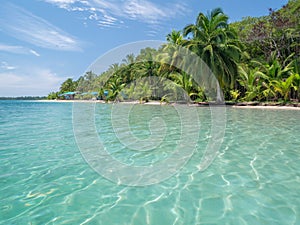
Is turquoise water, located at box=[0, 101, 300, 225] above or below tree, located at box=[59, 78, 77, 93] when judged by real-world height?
below

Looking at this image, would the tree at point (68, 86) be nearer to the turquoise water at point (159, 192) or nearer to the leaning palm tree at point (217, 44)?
the leaning palm tree at point (217, 44)

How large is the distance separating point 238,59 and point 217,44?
2209 mm

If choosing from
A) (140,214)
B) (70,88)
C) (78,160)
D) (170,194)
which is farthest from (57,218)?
(70,88)

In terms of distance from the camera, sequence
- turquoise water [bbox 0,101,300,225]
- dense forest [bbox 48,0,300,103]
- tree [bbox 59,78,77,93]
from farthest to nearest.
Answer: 1. tree [bbox 59,78,77,93]
2. dense forest [bbox 48,0,300,103]
3. turquoise water [bbox 0,101,300,225]

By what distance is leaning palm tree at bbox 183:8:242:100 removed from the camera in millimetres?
18547

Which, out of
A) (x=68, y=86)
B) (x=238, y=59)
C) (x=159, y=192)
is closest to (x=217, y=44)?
(x=238, y=59)

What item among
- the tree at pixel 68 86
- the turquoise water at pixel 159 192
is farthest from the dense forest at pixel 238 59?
the tree at pixel 68 86

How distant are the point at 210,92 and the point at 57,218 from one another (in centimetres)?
1974

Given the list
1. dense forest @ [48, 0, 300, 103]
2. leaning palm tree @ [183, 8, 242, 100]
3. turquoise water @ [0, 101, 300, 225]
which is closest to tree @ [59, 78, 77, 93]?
dense forest @ [48, 0, 300, 103]

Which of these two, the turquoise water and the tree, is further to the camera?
the tree

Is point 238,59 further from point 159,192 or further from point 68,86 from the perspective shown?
point 68,86

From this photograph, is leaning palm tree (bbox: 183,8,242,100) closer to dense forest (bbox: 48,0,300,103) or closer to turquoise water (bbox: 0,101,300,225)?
dense forest (bbox: 48,0,300,103)

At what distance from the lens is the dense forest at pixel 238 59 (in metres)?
17.9

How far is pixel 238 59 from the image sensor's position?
734 inches
